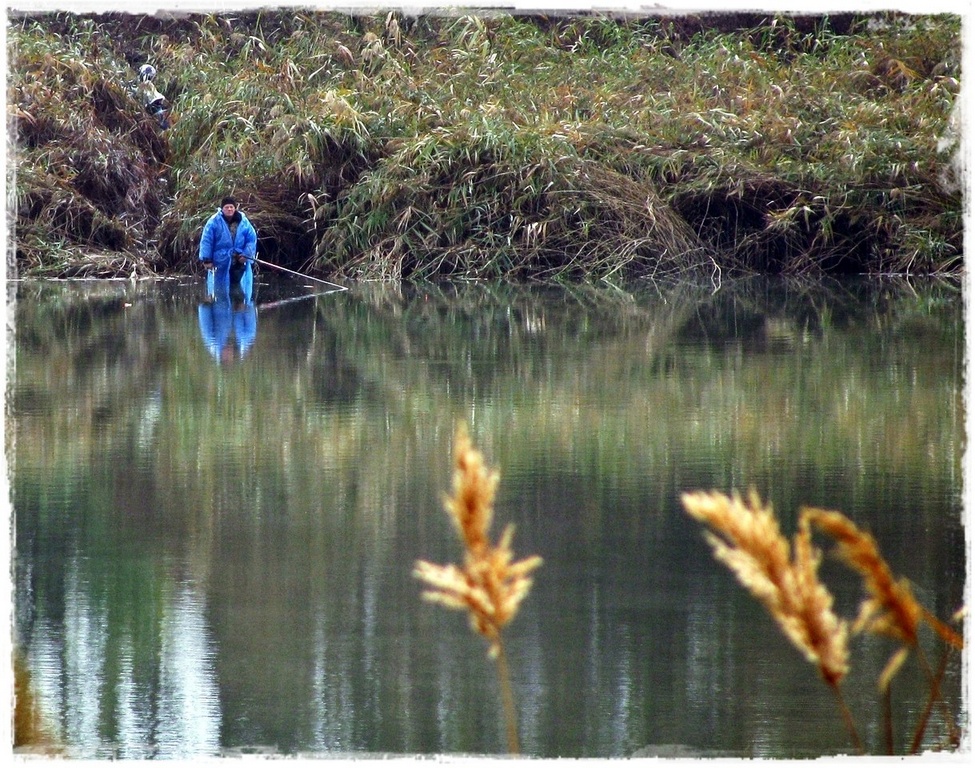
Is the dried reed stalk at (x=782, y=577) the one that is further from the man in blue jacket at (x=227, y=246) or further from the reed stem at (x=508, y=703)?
the man in blue jacket at (x=227, y=246)

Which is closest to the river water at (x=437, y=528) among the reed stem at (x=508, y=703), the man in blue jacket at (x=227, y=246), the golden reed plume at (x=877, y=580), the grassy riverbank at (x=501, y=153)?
the reed stem at (x=508, y=703)

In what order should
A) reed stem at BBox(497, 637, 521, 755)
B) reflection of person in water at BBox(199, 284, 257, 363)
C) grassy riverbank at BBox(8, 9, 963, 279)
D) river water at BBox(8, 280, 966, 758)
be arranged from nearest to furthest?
reed stem at BBox(497, 637, 521, 755) < river water at BBox(8, 280, 966, 758) < reflection of person in water at BBox(199, 284, 257, 363) < grassy riverbank at BBox(8, 9, 963, 279)

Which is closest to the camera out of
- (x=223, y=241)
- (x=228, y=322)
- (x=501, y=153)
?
(x=228, y=322)

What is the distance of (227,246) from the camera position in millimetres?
17641

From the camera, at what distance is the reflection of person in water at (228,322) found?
11510 millimetres

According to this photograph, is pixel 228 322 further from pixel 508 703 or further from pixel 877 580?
pixel 877 580

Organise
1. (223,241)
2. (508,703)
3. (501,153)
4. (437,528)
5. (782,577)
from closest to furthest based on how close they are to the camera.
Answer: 1. (782,577)
2. (508,703)
3. (437,528)
4. (223,241)
5. (501,153)

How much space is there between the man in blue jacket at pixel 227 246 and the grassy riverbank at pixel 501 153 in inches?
92.0

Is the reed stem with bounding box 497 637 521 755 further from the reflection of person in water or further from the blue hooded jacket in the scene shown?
the blue hooded jacket

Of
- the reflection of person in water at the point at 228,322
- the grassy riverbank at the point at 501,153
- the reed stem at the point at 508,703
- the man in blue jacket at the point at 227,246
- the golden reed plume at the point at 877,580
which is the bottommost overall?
the reed stem at the point at 508,703

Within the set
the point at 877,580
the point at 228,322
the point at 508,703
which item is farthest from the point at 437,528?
the point at 228,322

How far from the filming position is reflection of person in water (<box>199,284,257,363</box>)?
11510mm

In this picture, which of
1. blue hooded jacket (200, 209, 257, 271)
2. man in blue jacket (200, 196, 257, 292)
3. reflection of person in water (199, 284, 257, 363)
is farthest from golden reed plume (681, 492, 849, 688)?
blue hooded jacket (200, 209, 257, 271)

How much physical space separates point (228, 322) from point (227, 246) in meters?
3.92
